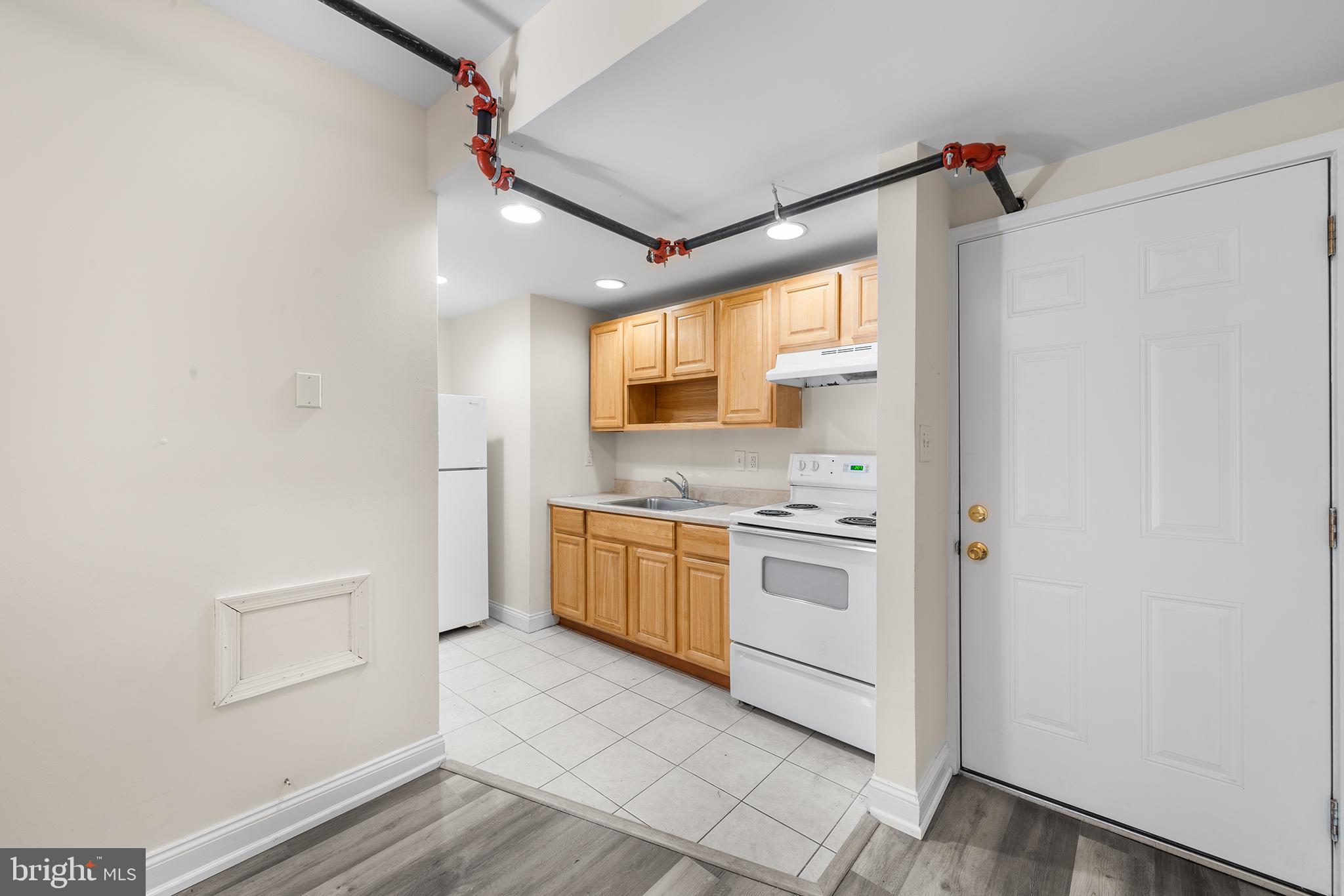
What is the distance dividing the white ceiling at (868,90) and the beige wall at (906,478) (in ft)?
0.87

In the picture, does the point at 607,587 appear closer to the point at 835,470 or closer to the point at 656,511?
the point at 656,511

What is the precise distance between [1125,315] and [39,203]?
3096 mm

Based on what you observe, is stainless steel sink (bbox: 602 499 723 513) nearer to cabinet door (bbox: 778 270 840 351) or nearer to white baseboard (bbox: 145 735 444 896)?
cabinet door (bbox: 778 270 840 351)

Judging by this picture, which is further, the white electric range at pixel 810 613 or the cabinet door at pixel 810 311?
the cabinet door at pixel 810 311

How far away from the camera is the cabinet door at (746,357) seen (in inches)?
120

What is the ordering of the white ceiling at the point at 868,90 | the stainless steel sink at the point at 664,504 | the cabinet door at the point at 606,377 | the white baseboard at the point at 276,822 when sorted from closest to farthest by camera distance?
1. the white ceiling at the point at 868,90
2. the white baseboard at the point at 276,822
3. the stainless steel sink at the point at 664,504
4. the cabinet door at the point at 606,377

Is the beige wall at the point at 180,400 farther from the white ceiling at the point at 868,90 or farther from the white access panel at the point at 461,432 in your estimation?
the white access panel at the point at 461,432

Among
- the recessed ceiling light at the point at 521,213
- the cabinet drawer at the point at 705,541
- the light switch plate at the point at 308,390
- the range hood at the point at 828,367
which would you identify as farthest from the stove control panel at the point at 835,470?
the light switch plate at the point at 308,390

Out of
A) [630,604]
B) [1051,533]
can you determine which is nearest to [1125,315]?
[1051,533]

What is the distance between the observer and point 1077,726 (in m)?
1.88

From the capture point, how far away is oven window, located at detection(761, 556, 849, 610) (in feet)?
7.56

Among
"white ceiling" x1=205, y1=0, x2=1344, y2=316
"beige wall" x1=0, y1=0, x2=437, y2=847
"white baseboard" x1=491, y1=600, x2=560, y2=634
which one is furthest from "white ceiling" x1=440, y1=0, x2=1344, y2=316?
"white baseboard" x1=491, y1=600, x2=560, y2=634

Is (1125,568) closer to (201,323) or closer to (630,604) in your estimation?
(630,604)

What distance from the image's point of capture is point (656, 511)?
315cm
